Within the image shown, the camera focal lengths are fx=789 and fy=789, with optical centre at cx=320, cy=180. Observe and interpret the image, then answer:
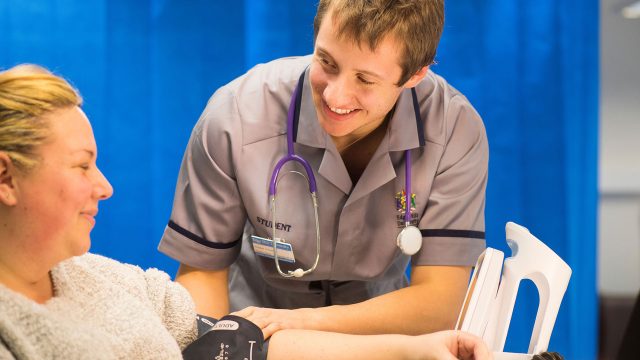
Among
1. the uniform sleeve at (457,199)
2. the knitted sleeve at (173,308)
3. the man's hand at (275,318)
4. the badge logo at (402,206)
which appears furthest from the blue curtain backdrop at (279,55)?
the knitted sleeve at (173,308)

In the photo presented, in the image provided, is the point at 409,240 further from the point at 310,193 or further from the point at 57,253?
the point at 57,253

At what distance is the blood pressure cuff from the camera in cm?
147

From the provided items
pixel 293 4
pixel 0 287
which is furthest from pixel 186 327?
pixel 293 4

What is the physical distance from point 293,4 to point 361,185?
1339 millimetres

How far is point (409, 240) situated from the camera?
6.21 ft

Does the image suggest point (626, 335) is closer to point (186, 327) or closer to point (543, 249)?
point (543, 249)

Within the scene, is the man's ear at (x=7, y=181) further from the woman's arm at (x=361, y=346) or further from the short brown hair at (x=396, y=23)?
the short brown hair at (x=396, y=23)

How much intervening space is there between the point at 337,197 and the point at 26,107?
2.98 ft

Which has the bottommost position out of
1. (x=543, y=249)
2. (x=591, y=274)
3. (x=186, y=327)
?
(x=591, y=274)

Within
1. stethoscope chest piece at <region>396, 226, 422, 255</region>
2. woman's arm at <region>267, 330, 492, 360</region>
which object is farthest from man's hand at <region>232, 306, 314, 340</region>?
stethoscope chest piece at <region>396, 226, 422, 255</region>

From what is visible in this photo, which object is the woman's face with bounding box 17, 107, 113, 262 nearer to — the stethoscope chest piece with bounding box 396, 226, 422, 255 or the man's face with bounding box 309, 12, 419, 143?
the man's face with bounding box 309, 12, 419, 143

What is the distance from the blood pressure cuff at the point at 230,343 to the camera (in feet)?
4.81

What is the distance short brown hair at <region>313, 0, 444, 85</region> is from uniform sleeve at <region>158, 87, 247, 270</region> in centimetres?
34

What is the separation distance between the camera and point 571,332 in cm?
320
